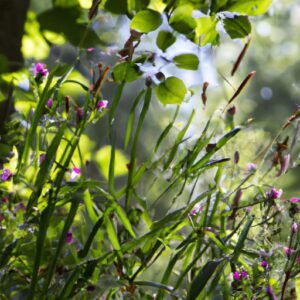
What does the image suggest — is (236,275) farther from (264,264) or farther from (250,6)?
(250,6)

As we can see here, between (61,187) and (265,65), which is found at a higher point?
(265,65)

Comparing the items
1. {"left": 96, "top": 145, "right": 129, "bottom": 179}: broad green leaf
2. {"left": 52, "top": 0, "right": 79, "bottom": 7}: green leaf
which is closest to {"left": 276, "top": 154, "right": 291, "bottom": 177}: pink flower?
{"left": 96, "top": 145, "right": 129, "bottom": 179}: broad green leaf

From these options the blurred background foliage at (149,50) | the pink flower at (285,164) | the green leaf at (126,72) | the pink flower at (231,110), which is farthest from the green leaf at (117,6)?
the pink flower at (285,164)

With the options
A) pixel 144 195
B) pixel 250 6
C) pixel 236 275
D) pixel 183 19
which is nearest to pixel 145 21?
pixel 183 19

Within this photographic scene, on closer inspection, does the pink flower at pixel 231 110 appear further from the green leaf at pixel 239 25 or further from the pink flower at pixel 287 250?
the pink flower at pixel 287 250

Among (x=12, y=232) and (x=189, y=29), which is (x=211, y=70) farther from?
(x=12, y=232)

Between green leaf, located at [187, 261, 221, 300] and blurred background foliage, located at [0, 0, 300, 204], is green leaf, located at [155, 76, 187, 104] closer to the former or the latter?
blurred background foliage, located at [0, 0, 300, 204]

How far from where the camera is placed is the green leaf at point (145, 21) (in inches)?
25.8

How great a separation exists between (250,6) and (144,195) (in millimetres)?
340

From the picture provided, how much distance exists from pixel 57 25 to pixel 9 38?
243 mm

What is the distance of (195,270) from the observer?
0.67 metres

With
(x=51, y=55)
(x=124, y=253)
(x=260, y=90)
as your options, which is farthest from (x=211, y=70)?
(x=260, y=90)

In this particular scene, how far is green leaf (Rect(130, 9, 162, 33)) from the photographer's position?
0.65 meters

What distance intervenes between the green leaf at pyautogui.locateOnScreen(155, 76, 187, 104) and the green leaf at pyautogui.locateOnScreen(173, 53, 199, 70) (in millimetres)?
27
